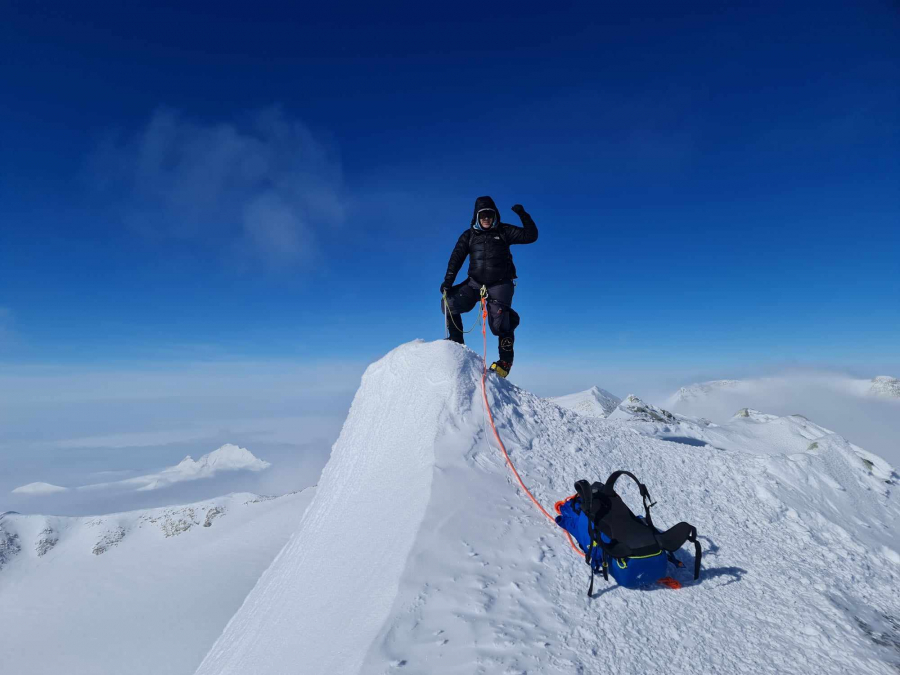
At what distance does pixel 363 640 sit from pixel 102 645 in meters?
57.8

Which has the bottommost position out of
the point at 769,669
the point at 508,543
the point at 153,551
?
the point at 153,551

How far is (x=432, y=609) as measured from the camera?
431cm

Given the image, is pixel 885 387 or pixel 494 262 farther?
pixel 885 387

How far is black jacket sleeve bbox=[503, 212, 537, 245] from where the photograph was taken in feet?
33.8

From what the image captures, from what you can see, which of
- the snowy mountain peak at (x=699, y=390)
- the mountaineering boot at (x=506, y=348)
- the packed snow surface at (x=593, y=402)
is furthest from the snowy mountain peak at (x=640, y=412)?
the snowy mountain peak at (x=699, y=390)

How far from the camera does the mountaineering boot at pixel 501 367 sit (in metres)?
9.77

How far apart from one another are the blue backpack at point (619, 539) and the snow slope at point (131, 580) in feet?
129

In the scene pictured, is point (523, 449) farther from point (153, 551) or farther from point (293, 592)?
point (153, 551)

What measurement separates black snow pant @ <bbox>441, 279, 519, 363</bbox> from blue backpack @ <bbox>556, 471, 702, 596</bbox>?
497 centimetres

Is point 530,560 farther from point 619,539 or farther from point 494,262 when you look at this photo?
point 494,262

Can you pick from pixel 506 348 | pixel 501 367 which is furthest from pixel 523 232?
pixel 501 367

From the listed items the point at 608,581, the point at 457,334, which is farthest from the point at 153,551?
the point at 608,581

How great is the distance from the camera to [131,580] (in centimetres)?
5272

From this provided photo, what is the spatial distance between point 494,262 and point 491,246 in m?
0.42
